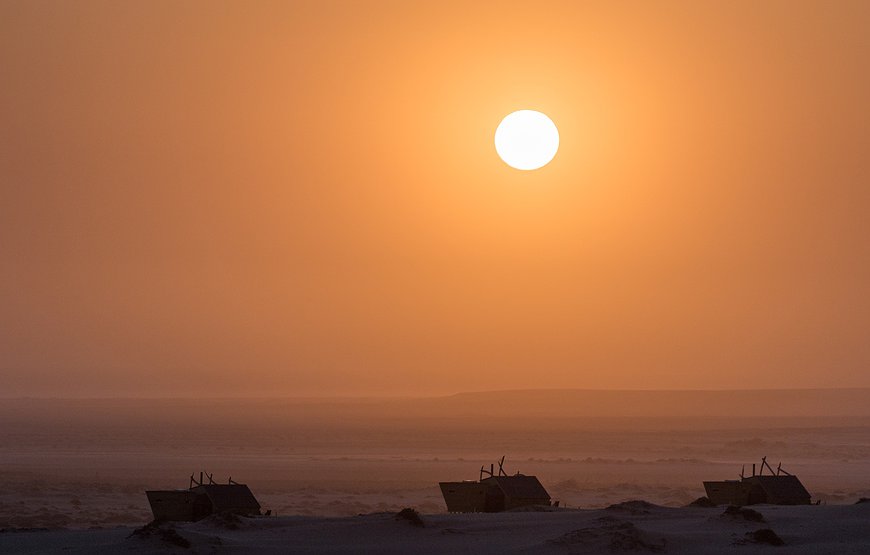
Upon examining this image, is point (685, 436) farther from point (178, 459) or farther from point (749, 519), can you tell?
point (749, 519)

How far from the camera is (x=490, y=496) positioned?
4862 centimetres

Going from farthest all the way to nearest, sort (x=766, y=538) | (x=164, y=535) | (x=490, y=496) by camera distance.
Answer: (x=490, y=496)
(x=766, y=538)
(x=164, y=535)

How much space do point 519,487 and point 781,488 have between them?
10.1 meters

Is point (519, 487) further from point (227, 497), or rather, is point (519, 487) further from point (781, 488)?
point (227, 497)

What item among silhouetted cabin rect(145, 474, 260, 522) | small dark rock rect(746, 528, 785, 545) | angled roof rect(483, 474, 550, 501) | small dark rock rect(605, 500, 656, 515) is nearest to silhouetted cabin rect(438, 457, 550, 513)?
angled roof rect(483, 474, 550, 501)

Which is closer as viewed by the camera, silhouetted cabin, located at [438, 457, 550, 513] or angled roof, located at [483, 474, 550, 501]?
silhouetted cabin, located at [438, 457, 550, 513]

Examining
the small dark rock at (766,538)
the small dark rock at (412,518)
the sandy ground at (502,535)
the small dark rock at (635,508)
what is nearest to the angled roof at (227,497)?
the sandy ground at (502,535)

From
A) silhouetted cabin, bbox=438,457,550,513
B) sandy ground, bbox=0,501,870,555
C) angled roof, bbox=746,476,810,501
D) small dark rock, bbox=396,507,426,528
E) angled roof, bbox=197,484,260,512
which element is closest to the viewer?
sandy ground, bbox=0,501,870,555

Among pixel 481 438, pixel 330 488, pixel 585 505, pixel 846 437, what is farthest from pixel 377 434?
pixel 585 505

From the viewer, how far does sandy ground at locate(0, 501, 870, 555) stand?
36.0 metres

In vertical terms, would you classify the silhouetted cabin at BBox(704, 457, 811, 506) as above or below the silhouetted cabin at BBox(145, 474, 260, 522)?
above

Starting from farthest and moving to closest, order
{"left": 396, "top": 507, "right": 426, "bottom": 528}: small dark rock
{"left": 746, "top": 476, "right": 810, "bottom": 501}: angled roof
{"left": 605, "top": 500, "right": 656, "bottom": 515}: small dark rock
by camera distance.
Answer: {"left": 746, "top": 476, "right": 810, "bottom": 501}: angled roof < {"left": 605, "top": 500, "right": 656, "bottom": 515}: small dark rock < {"left": 396, "top": 507, "right": 426, "bottom": 528}: small dark rock

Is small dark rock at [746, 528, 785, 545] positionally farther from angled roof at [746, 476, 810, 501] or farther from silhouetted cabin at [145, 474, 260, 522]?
silhouetted cabin at [145, 474, 260, 522]

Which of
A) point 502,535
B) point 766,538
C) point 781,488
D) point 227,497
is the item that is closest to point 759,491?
point 781,488
